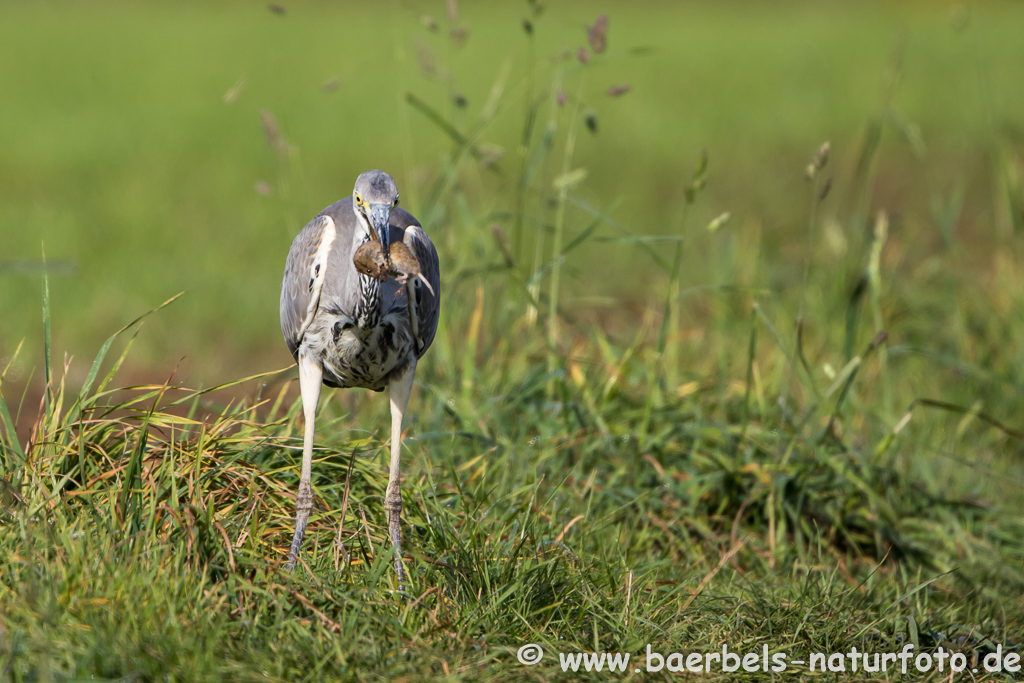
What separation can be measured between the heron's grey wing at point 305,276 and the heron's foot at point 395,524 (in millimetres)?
554

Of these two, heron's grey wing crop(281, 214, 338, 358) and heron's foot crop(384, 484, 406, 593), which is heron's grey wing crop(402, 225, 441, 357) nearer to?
heron's grey wing crop(281, 214, 338, 358)

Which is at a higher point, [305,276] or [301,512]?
[305,276]

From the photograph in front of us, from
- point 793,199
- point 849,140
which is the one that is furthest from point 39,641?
point 849,140

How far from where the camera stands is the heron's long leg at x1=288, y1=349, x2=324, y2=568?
2.69 metres

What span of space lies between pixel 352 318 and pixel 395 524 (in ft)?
2.12

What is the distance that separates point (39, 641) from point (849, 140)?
41.5 ft

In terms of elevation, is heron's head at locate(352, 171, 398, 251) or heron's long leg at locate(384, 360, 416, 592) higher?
heron's head at locate(352, 171, 398, 251)

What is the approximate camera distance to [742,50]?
19.9m

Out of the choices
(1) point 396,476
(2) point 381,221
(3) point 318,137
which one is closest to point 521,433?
(1) point 396,476

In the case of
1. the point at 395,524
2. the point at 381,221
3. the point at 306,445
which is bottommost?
the point at 395,524

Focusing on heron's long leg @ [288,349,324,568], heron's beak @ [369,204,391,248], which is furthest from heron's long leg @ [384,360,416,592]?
heron's beak @ [369,204,391,248]

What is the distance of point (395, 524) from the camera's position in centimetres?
279

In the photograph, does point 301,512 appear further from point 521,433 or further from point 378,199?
point 521,433

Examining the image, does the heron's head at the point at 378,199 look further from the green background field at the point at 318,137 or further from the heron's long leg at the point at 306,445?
the green background field at the point at 318,137
